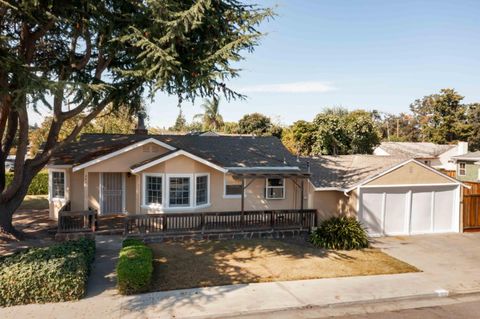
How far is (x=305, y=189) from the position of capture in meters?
19.5

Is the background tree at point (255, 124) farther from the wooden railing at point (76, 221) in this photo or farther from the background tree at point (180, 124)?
the wooden railing at point (76, 221)

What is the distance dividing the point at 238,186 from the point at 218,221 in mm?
2447

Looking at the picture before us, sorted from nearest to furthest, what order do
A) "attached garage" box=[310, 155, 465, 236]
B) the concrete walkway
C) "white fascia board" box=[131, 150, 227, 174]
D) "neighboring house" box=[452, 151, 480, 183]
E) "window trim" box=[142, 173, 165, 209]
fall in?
1. the concrete walkway
2. "white fascia board" box=[131, 150, 227, 174]
3. "window trim" box=[142, 173, 165, 209]
4. "attached garage" box=[310, 155, 465, 236]
5. "neighboring house" box=[452, 151, 480, 183]

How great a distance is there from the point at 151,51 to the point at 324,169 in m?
12.3

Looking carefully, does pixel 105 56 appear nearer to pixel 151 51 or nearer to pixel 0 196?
pixel 151 51

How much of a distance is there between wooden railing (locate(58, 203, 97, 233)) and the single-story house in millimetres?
1767

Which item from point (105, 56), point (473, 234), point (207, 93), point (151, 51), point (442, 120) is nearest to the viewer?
point (151, 51)

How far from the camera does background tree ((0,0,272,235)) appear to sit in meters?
11.6

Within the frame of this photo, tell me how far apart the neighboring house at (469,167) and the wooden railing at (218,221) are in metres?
27.1

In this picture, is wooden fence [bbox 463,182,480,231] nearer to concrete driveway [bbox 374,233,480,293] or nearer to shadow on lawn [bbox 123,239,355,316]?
concrete driveway [bbox 374,233,480,293]

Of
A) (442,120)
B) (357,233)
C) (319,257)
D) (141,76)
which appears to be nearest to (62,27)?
(141,76)

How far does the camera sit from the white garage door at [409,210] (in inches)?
703

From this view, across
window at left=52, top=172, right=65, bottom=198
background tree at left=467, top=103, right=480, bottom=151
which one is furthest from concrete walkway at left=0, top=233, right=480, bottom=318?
background tree at left=467, top=103, right=480, bottom=151

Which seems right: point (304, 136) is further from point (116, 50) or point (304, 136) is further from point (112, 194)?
point (116, 50)
